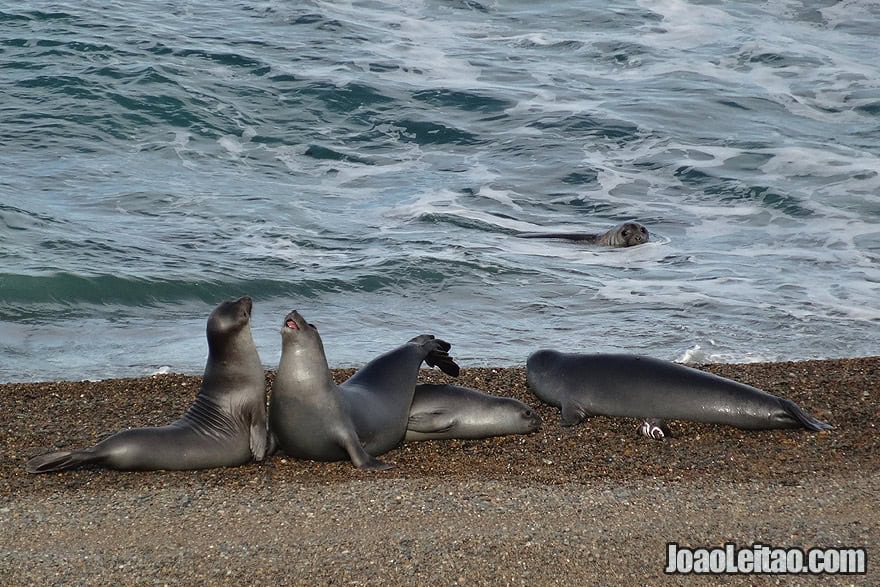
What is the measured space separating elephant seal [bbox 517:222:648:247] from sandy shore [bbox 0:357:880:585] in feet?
21.3

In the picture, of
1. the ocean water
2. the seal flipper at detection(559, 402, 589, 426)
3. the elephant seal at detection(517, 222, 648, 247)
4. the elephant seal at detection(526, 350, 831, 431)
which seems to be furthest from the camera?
the elephant seal at detection(517, 222, 648, 247)

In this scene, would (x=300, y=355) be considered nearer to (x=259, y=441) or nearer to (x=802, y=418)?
(x=259, y=441)

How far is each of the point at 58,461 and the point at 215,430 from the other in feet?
2.49

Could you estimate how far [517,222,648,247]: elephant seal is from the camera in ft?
43.7

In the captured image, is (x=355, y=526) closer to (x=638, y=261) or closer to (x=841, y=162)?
(x=638, y=261)

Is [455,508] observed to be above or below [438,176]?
above

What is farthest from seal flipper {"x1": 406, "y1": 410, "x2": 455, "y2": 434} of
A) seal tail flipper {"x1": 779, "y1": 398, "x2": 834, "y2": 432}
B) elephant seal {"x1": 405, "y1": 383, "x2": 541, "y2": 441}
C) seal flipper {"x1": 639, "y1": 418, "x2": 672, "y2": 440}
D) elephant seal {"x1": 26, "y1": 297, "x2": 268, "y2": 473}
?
seal tail flipper {"x1": 779, "y1": 398, "x2": 834, "y2": 432}

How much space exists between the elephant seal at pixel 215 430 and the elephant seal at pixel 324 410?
0.47ft

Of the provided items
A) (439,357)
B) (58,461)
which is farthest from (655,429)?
(58,461)

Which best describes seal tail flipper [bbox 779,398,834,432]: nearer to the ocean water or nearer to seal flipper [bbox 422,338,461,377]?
seal flipper [bbox 422,338,461,377]

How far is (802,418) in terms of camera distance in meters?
6.44

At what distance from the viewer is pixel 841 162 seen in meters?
16.8

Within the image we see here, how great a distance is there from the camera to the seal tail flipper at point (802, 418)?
641 centimetres

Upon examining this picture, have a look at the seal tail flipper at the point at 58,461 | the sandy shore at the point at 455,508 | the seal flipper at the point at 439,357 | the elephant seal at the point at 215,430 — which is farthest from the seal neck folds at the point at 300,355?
the seal tail flipper at the point at 58,461
